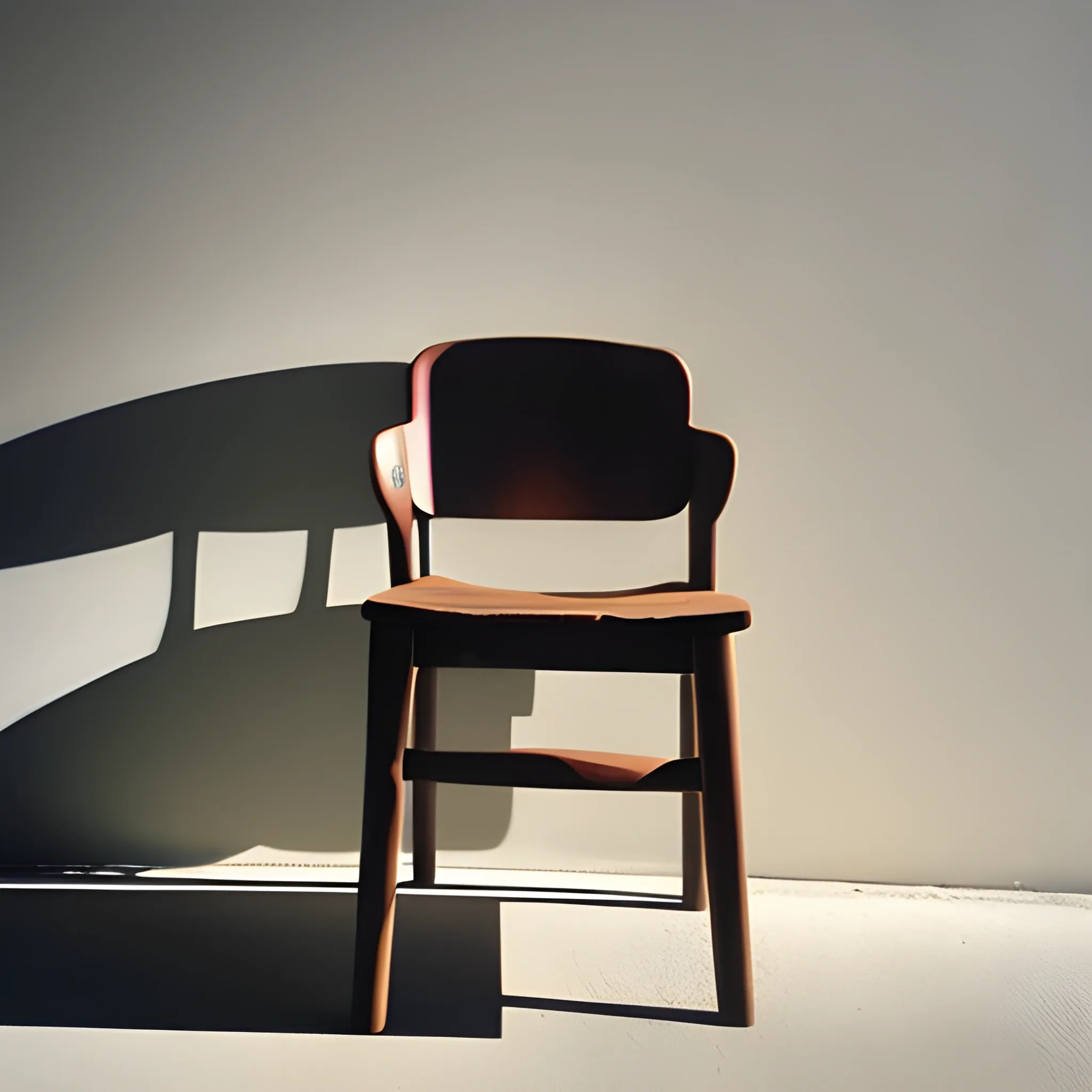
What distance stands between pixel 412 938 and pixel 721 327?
103cm

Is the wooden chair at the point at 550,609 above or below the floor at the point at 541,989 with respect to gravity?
above

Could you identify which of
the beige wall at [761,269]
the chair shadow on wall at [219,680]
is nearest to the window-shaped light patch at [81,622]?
the chair shadow on wall at [219,680]

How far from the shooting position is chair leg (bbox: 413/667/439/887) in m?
1.37

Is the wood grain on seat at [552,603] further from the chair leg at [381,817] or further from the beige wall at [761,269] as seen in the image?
the beige wall at [761,269]

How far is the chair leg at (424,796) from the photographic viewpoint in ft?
4.49

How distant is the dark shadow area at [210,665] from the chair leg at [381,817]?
504 millimetres

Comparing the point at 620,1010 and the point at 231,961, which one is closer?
the point at 620,1010

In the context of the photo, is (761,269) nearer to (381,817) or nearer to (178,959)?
(381,817)

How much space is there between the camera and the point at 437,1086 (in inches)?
34.9

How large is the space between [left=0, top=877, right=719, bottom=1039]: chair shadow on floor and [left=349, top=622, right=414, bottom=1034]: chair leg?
6 centimetres

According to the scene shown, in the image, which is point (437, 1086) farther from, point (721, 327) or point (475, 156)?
point (475, 156)

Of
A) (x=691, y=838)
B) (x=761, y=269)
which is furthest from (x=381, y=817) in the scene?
(x=761, y=269)

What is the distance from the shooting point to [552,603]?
1102mm

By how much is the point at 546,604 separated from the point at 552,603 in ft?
0.07
